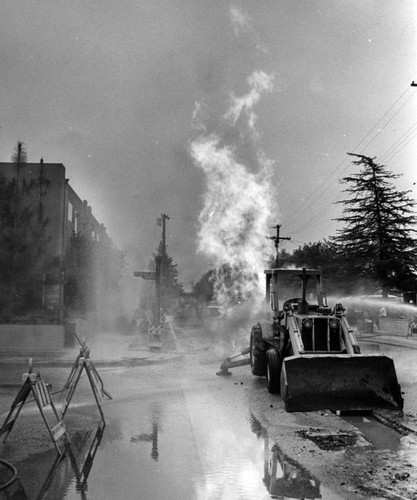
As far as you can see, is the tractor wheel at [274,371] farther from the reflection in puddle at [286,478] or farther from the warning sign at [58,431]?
the warning sign at [58,431]

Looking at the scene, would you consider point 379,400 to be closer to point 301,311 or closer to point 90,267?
point 301,311

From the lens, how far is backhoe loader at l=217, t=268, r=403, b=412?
29.0 feet

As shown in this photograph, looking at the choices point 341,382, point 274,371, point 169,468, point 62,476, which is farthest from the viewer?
point 274,371

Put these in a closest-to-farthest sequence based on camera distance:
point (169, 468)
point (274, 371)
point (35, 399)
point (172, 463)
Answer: point (169, 468) < point (172, 463) < point (35, 399) < point (274, 371)

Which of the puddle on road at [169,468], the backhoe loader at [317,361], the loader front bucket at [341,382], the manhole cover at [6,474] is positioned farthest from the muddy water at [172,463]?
the backhoe loader at [317,361]

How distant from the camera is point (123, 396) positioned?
10344mm

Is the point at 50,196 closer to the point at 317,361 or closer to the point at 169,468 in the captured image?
the point at 317,361

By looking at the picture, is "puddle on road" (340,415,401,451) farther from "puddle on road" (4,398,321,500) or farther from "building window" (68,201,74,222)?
"building window" (68,201,74,222)

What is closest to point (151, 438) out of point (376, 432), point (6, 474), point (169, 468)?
point (169, 468)

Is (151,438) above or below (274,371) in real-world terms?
below

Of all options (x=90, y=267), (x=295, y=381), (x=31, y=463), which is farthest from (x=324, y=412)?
(x=90, y=267)

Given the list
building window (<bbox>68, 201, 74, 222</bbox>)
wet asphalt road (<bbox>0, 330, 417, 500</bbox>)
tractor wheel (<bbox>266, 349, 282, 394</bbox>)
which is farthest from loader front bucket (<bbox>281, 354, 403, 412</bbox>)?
building window (<bbox>68, 201, 74, 222</bbox>)

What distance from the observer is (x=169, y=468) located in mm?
5754

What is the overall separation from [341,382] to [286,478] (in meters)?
3.78
